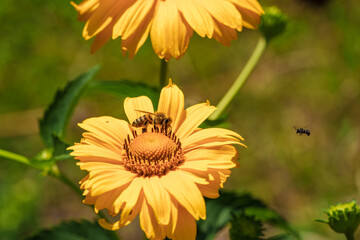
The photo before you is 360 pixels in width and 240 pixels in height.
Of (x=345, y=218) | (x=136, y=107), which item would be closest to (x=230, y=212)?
(x=345, y=218)

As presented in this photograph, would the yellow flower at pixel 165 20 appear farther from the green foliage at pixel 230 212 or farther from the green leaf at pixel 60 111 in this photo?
the green foliage at pixel 230 212

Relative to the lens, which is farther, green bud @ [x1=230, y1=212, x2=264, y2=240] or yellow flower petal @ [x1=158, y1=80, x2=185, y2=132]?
green bud @ [x1=230, y1=212, x2=264, y2=240]

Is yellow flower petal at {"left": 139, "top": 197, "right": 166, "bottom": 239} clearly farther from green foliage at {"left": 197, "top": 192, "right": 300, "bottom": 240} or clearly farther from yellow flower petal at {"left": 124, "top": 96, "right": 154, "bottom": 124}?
green foliage at {"left": 197, "top": 192, "right": 300, "bottom": 240}

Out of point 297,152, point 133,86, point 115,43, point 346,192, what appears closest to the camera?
point 133,86

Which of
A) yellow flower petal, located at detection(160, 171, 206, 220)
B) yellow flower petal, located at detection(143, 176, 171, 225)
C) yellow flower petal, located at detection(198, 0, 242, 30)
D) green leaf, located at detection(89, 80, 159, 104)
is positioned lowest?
green leaf, located at detection(89, 80, 159, 104)

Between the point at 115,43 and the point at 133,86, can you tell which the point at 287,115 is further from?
the point at 133,86

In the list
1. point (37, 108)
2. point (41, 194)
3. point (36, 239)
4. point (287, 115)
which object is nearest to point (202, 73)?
point (287, 115)

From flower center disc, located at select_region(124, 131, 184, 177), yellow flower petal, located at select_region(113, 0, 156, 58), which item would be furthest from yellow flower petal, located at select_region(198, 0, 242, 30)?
flower center disc, located at select_region(124, 131, 184, 177)
